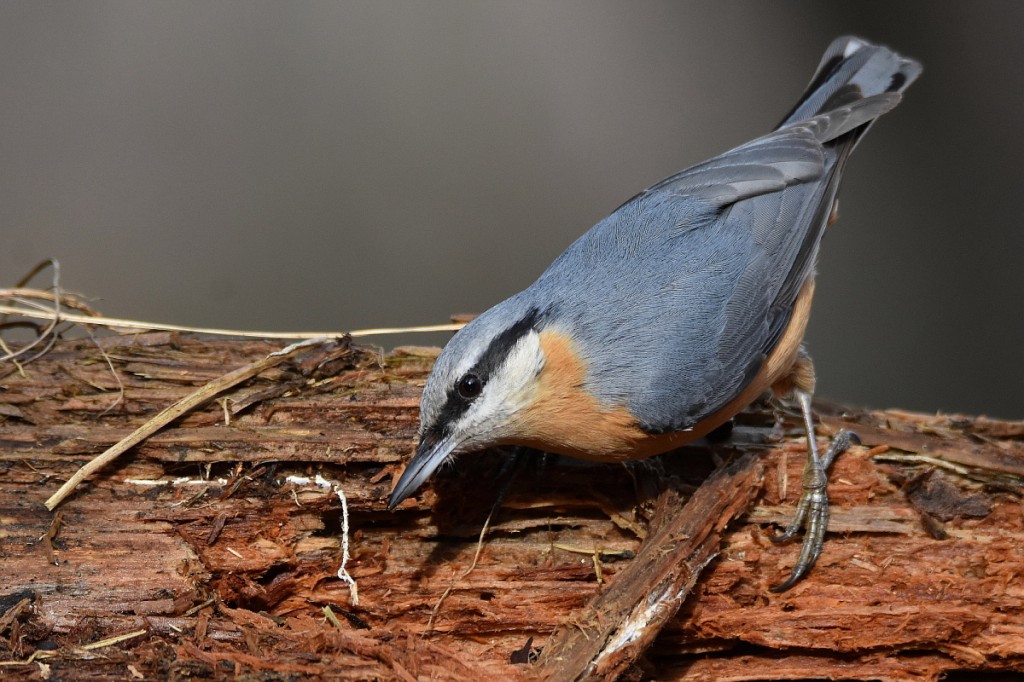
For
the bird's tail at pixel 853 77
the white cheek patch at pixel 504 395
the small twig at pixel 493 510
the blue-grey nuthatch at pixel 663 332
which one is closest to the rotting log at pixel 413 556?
the small twig at pixel 493 510

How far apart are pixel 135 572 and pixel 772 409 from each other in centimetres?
218

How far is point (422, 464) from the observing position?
96.9 inches

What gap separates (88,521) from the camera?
259 centimetres

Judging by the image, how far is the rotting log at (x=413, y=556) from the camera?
2387 millimetres

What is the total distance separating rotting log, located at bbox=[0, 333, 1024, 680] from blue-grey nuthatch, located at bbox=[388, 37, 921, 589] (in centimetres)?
18

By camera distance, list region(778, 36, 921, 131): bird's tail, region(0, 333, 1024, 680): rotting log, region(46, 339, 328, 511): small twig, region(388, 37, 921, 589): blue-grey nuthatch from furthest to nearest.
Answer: region(778, 36, 921, 131): bird's tail
region(46, 339, 328, 511): small twig
region(388, 37, 921, 589): blue-grey nuthatch
region(0, 333, 1024, 680): rotting log

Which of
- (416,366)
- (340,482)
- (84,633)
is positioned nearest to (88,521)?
(84,633)

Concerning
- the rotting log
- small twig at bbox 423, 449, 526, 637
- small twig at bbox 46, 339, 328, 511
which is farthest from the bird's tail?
small twig at bbox 46, 339, 328, 511

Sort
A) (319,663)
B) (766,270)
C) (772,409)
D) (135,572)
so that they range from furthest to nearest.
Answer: (772,409)
(766,270)
(135,572)
(319,663)

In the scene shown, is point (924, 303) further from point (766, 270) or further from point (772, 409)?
point (766, 270)

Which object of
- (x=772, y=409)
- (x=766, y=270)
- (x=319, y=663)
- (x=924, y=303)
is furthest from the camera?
(x=924, y=303)

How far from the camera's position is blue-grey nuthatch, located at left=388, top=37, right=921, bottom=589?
2.49 meters

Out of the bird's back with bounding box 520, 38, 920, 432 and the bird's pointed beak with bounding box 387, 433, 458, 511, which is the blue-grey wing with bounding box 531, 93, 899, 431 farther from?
the bird's pointed beak with bounding box 387, 433, 458, 511

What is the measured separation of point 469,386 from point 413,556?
0.59 meters
